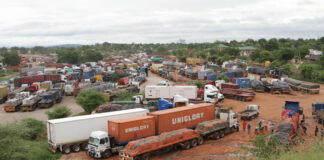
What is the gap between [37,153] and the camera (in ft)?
52.7

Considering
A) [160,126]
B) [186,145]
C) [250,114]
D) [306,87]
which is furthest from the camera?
[306,87]

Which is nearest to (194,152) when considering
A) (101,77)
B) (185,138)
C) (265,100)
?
(185,138)

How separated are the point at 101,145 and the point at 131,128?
6.97 ft

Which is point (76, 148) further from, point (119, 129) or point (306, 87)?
point (306, 87)

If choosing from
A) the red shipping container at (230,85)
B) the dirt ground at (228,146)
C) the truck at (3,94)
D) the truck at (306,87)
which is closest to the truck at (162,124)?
the dirt ground at (228,146)

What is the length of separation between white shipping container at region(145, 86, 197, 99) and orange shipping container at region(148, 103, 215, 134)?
37.0 ft

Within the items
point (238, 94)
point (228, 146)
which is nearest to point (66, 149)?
point (228, 146)

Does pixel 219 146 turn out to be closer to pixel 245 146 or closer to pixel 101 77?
pixel 245 146

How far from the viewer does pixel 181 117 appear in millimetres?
19422

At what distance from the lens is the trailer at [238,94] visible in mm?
33797

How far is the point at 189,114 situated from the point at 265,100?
17.8m

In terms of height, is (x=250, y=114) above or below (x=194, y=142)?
above

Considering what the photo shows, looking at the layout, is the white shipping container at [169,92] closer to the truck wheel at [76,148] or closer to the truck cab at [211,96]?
the truck cab at [211,96]

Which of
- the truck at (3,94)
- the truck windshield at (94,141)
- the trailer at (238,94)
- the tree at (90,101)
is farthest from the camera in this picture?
the truck at (3,94)
